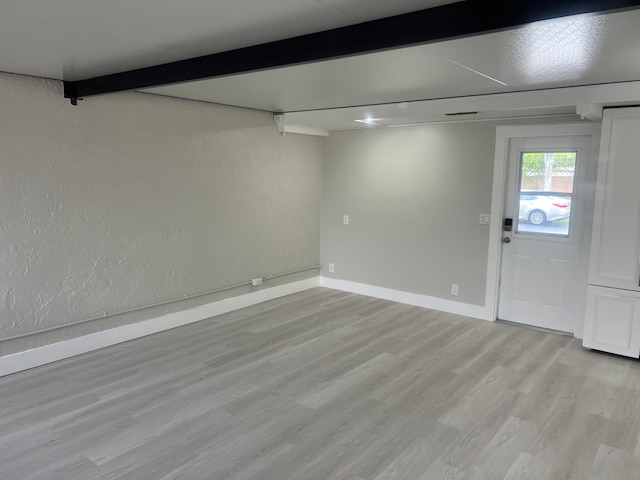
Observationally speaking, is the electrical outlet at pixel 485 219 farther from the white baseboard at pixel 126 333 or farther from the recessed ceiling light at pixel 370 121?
the white baseboard at pixel 126 333

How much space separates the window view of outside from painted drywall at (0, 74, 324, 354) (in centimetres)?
279

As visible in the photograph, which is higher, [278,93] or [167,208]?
[278,93]

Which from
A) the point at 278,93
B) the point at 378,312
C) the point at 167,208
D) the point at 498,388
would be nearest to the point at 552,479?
the point at 498,388

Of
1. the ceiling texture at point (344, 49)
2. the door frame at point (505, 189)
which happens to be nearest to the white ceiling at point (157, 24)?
the ceiling texture at point (344, 49)

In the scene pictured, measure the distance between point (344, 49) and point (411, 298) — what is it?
13.0ft

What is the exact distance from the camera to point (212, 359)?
13.0 feet

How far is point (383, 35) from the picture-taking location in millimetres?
2109

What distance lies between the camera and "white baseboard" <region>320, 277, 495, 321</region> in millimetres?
5223

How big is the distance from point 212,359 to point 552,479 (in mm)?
2653

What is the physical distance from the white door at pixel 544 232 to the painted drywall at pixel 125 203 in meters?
2.71

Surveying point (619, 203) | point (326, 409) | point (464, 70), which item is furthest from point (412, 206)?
point (326, 409)

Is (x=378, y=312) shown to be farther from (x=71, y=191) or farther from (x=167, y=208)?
(x=71, y=191)

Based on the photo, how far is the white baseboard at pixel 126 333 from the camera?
11.9 feet

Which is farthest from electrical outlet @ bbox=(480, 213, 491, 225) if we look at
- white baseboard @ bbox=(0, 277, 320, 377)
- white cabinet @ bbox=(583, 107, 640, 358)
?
white baseboard @ bbox=(0, 277, 320, 377)
